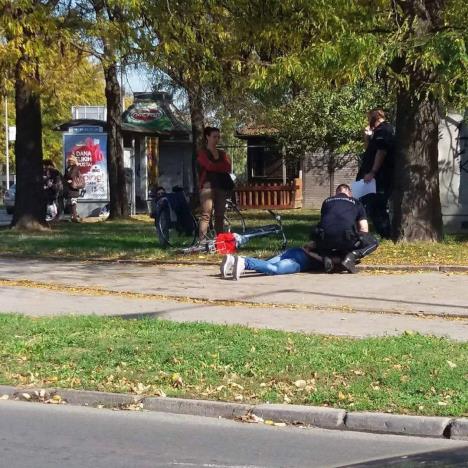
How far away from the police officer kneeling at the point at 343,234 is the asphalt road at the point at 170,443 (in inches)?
246

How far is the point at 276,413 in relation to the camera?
7883mm

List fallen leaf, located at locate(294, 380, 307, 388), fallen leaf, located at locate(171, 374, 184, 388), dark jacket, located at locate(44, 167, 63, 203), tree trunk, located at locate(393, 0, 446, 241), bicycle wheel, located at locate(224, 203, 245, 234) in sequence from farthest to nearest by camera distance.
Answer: dark jacket, located at locate(44, 167, 63, 203)
bicycle wheel, located at locate(224, 203, 245, 234)
tree trunk, located at locate(393, 0, 446, 241)
fallen leaf, located at locate(171, 374, 184, 388)
fallen leaf, located at locate(294, 380, 307, 388)

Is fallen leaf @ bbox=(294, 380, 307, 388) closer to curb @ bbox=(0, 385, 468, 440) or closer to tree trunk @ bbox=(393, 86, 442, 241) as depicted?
curb @ bbox=(0, 385, 468, 440)

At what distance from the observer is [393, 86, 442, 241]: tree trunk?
15.8 meters

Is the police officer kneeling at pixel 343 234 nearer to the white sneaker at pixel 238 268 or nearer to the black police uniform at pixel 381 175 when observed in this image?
the white sneaker at pixel 238 268

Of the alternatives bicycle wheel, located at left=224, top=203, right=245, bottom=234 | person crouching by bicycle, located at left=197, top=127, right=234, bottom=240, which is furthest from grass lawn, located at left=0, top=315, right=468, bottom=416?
bicycle wheel, located at left=224, top=203, right=245, bottom=234

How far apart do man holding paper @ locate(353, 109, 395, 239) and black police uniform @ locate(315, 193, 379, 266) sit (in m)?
2.12

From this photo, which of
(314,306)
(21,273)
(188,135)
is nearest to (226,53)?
(21,273)

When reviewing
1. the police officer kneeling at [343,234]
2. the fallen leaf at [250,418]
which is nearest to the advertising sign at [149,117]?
the police officer kneeling at [343,234]

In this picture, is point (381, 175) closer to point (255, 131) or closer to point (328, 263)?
point (328, 263)

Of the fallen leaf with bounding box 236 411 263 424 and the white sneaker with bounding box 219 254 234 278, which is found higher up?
Result: the white sneaker with bounding box 219 254 234 278

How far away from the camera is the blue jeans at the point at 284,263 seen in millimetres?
14266

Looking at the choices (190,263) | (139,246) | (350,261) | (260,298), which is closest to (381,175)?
(350,261)

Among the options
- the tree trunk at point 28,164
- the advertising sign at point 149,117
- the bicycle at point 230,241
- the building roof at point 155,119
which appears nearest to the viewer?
the bicycle at point 230,241
